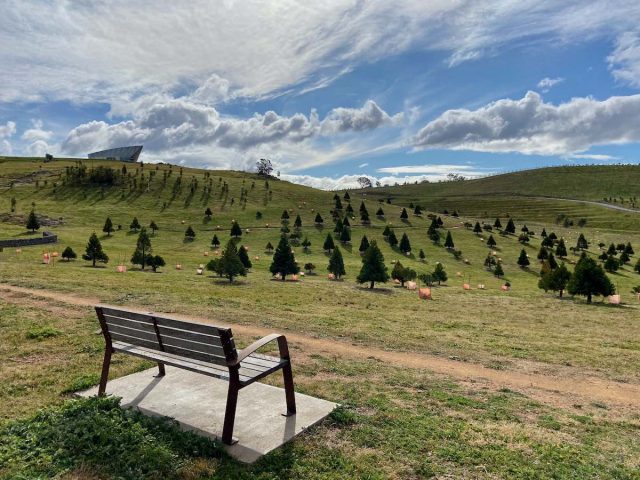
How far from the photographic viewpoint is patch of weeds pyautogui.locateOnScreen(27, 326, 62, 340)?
37.8 feet

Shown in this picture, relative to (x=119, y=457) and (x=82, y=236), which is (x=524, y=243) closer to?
(x=82, y=236)

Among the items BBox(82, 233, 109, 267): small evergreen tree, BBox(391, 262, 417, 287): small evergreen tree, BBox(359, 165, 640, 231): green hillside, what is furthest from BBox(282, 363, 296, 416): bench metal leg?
BBox(359, 165, 640, 231): green hillside

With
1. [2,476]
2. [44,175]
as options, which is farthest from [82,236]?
[2,476]

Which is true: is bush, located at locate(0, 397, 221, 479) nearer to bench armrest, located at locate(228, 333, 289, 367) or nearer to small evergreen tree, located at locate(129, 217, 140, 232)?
bench armrest, located at locate(228, 333, 289, 367)

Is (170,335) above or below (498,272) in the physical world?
above

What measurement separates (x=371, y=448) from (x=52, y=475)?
4025 millimetres

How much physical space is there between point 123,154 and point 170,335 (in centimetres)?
18664

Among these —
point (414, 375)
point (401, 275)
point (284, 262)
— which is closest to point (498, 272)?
point (401, 275)

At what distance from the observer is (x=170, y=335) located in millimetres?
6992

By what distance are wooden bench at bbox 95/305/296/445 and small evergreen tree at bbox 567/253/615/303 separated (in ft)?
110

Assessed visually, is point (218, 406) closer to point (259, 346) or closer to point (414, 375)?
point (259, 346)

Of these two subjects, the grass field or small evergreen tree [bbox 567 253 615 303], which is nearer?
the grass field

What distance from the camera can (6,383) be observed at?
839 centimetres

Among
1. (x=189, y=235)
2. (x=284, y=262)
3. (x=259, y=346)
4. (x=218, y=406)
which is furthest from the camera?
(x=189, y=235)
